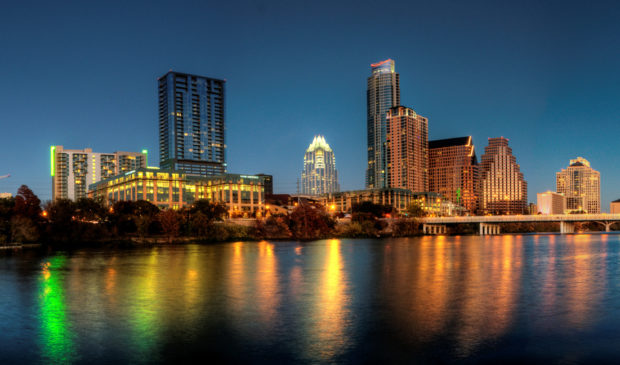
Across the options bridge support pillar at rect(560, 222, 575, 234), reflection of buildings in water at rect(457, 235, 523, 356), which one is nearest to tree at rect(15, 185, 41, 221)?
reflection of buildings in water at rect(457, 235, 523, 356)

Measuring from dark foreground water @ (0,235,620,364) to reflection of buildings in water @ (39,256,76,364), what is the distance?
91 mm

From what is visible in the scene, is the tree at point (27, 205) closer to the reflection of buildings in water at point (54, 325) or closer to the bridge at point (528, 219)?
the reflection of buildings in water at point (54, 325)

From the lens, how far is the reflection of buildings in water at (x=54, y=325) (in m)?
21.2

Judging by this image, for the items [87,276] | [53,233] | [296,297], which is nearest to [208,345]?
[296,297]

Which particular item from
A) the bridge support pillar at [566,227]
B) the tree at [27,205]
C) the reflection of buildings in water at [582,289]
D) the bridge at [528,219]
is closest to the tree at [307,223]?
the bridge at [528,219]

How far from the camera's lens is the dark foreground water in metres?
21.1

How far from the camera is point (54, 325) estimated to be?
1049 inches

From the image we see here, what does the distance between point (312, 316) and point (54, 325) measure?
48.7 ft

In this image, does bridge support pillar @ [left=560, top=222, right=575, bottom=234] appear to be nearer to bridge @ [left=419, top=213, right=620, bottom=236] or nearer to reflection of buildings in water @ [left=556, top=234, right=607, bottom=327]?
bridge @ [left=419, top=213, right=620, bottom=236]

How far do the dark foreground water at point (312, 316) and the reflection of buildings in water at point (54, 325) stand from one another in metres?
0.09

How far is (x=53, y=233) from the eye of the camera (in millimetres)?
106812

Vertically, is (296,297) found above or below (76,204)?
below

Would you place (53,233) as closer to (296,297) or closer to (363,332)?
(296,297)

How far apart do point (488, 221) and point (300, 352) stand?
177782mm
